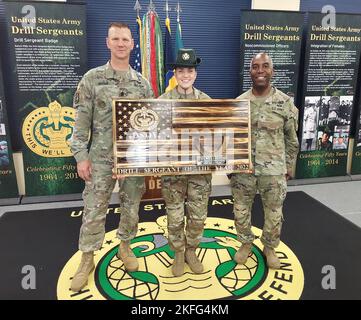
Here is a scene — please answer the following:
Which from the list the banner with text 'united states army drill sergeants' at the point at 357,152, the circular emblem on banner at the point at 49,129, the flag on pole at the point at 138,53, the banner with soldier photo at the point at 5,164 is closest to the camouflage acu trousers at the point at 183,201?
the flag on pole at the point at 138,53

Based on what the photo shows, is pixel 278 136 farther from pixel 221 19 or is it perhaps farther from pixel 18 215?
pixel 18 215

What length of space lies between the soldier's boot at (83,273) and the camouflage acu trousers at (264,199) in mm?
1173

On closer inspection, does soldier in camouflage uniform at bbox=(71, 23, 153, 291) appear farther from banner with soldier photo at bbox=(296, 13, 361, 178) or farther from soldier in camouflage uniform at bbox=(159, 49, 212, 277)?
banner with soldier photo at bbox=(296, 13, 361, 178)

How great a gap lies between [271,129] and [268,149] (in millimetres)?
148

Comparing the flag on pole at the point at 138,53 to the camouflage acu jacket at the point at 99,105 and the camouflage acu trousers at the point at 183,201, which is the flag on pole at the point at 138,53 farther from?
the camouflage acu trousers at the point at 183,201

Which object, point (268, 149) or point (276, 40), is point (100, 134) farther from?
point (276, 40)

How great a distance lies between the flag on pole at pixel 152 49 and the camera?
12.6 ft

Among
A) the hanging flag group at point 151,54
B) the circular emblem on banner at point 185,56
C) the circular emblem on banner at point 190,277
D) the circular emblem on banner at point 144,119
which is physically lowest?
the circular emblem on banner at point 190,277

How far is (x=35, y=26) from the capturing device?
3.65 metres

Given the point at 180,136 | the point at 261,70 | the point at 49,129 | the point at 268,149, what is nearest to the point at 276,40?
the point at 261,70

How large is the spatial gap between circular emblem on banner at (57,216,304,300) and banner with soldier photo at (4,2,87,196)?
164cm

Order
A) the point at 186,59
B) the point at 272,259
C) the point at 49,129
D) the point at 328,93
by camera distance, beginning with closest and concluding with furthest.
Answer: the point at 186,59
the point at 272,259
the point at 49,129
the point at 328,93

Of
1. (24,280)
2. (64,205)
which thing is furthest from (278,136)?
(64,205)

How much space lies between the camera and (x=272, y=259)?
2502mm
